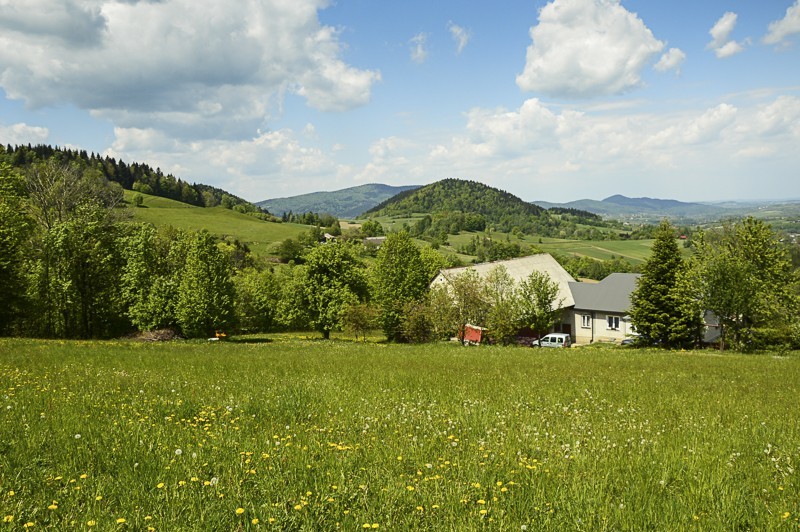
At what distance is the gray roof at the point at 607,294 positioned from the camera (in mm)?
56953

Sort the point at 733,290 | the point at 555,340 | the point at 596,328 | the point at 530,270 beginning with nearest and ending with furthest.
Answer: the point at 733,290 < the point at 555,340 < the point at 596,328 < the point at 530,270

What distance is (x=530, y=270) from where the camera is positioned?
6225 centimetres

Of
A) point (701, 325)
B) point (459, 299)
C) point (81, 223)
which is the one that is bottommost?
point (701, 325)

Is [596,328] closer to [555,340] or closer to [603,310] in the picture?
[603,310]

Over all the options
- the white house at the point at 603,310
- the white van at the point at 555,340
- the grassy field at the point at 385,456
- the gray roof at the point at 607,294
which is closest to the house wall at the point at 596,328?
the white house at the point at 603,310

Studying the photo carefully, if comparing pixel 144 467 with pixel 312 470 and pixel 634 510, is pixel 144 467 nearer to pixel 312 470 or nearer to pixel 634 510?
pixel 312 470

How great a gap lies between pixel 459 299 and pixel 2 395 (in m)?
36.3

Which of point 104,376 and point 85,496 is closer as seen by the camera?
point 85,496

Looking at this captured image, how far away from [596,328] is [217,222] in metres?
142

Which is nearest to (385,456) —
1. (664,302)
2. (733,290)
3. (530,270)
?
(733,290)

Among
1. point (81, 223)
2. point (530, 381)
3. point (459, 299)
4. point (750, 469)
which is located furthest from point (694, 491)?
point (81, 223)

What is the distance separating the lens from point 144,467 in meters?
6.05

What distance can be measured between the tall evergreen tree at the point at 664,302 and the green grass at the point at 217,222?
11664 cm

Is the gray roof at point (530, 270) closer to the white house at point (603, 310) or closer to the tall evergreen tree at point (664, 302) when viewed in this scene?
the white house at point (603, 310)
